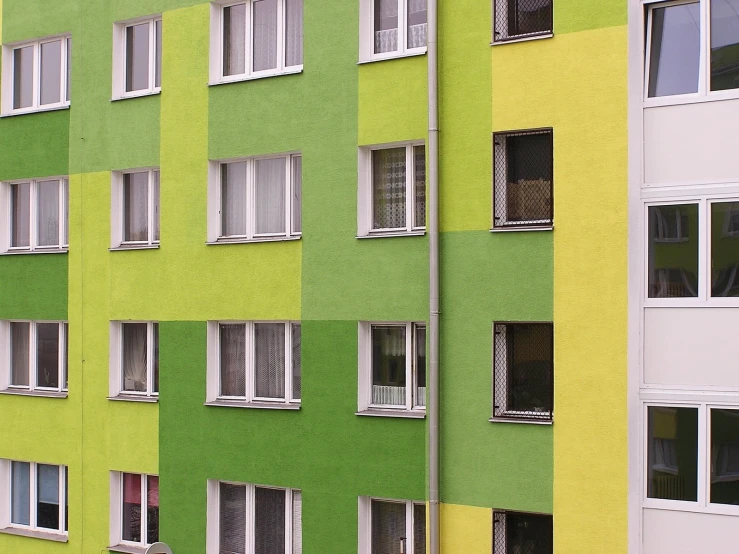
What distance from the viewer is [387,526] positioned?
1418 cm

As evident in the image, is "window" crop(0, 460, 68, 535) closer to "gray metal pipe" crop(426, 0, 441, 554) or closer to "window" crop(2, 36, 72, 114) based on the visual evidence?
"window" crop(2, 36, 72, 114)

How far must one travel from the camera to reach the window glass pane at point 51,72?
1808cm

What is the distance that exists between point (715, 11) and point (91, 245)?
10910 mm

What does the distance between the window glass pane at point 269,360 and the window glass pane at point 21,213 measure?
579 cm

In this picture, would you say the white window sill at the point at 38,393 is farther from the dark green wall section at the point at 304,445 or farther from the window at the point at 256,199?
the window at the point at 256,199

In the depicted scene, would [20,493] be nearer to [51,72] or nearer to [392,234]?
[51,72]

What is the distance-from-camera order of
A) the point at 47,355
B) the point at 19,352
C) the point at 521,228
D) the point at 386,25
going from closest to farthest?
the point at 521,228, the point at 386,25, the point at 47,355, the point at 19,352

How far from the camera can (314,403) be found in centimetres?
1446

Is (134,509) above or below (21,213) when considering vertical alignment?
below

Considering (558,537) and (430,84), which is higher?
(430,84)

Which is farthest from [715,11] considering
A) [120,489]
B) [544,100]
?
[120,489]

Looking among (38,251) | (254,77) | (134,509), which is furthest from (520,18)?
(134,509)

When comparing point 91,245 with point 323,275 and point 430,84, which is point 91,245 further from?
point 430,84

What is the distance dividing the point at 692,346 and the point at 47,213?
12092 mm
